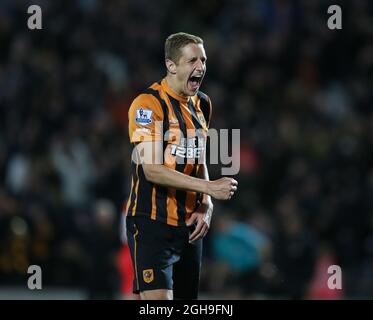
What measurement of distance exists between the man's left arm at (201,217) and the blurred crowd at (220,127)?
4.73 meters

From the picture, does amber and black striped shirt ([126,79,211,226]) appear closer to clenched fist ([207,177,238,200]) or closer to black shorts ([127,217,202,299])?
black shorts ([127,217,202,299])

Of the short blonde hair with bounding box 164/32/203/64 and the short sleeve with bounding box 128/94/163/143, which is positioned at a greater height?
the short blonde hair with bounding box 164/32/203/64

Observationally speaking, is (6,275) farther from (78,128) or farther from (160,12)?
(160,12)

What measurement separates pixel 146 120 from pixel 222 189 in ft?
2.32

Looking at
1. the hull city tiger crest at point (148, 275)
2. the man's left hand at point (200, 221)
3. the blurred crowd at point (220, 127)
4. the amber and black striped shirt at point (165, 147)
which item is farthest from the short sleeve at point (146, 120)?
the blurred crowd at point (220, 127)

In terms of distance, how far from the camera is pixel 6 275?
12.1 meters

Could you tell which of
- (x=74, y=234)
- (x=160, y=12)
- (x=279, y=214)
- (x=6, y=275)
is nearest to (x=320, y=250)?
Result: (x=279, y=214)

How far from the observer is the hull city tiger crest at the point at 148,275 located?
6.38 m

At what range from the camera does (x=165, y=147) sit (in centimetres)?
649

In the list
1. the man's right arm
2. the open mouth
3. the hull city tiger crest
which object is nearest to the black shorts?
the hull city tiger crest

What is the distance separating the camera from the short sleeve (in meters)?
6.41

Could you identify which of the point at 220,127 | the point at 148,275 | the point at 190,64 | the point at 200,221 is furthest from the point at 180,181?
the point at 220,127

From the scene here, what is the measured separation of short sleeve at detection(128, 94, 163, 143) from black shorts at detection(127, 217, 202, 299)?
0.54 metres

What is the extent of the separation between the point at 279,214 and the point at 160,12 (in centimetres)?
445
